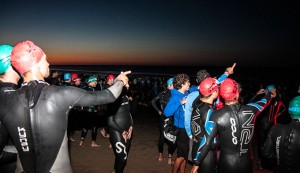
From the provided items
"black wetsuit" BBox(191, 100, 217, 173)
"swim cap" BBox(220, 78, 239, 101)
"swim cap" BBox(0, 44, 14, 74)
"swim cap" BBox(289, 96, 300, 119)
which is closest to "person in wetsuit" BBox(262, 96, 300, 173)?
"swim cap" BBox(289, 96, 300, 119)

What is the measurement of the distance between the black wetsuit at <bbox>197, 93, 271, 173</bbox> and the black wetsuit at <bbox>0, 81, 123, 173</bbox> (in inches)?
78.4

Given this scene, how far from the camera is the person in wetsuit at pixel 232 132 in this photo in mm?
3744

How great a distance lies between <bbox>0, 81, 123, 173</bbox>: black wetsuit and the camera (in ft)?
7.56

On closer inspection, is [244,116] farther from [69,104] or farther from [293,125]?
[69,104]

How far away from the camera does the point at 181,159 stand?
5.30 m

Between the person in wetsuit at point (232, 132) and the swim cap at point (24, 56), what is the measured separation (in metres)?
2.63

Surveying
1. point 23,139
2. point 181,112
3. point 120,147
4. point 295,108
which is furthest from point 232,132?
point 23,139

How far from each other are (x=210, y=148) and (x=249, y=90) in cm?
1625

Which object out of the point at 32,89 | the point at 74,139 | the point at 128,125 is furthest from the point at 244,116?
the point at 74,139

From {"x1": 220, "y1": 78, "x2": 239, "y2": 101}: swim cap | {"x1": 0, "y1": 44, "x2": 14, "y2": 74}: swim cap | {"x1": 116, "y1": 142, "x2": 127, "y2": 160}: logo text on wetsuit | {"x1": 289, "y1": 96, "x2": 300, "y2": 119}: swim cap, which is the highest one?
{"x1": 0, "y1": 44, "x2": 14, "y2": 74}: swim cap

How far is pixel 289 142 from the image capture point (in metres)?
3.37

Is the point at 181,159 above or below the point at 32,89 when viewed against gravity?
below

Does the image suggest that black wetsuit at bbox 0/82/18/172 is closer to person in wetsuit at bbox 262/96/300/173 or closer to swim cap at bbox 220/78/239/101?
swim cap at bbox 220/78/239/101

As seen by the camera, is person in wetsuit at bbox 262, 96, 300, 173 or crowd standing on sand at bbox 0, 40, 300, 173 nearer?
crowd standing on sand at bbox 0, 40, 300, 173
